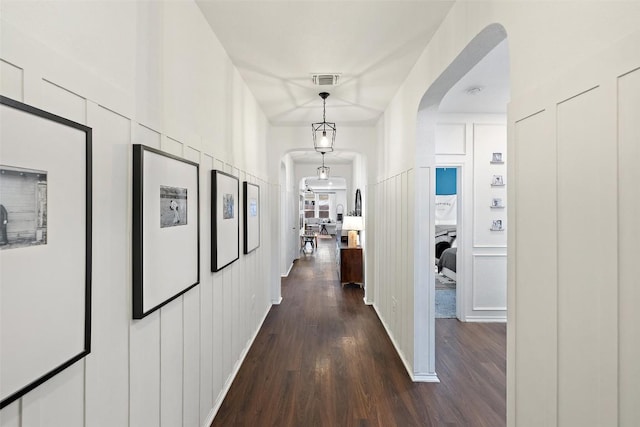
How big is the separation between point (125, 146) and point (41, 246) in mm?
521

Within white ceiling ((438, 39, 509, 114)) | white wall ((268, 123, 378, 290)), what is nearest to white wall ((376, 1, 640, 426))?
white ceiling ((438, 39, 509, 114))

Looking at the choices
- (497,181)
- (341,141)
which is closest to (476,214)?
(497,181)

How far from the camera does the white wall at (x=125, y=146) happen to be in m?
0.86

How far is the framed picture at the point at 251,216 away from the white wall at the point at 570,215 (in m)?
2.23

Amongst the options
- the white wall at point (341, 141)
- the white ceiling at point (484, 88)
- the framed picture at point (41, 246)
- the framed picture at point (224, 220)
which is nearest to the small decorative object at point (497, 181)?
the white ceiling at point (484, 88)

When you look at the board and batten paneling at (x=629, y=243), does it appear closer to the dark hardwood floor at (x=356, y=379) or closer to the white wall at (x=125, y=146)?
the white wall at (x=125, y=146)

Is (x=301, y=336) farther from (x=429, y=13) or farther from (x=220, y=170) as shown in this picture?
(x=429, y=13)

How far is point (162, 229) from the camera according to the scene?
1.45 meters

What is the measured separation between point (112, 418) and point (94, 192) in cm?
83

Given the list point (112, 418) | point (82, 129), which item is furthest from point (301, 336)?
point (82, 129)

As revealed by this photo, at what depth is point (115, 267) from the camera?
45.6 inches

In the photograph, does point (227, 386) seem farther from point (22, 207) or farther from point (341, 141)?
point (341, 141)

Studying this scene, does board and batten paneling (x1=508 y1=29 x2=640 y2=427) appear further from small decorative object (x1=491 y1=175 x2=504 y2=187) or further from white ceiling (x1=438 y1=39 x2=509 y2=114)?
small decorative object (x1=491 y1=175 x2=504 y2=187)

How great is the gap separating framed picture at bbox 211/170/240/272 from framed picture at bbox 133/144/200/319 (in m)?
0.28
